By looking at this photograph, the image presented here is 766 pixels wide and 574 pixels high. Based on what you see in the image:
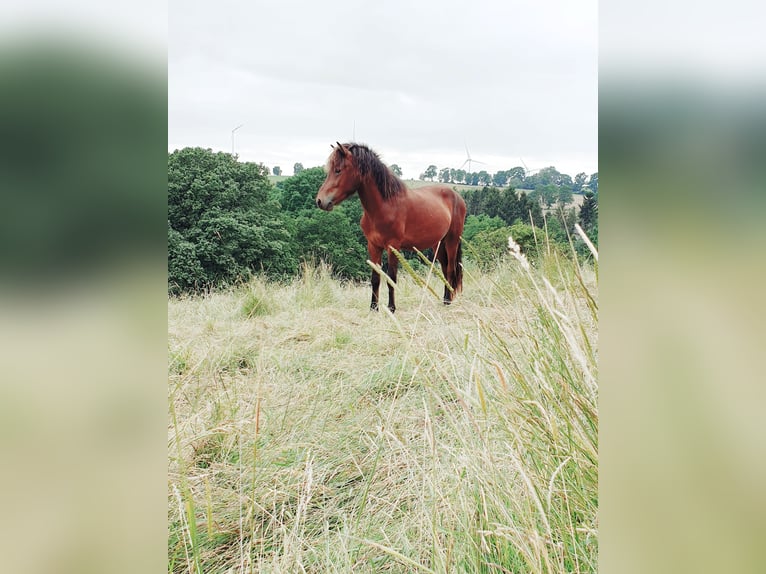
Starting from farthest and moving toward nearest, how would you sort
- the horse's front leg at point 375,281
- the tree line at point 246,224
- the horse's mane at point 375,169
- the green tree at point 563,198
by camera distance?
the tree line at point 246,224
the horse's mane at point 375,169
the horse's front leg at point 375,281
the green tree at point 563,198

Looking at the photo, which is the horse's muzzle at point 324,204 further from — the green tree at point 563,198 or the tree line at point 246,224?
the tree line at point 246,224

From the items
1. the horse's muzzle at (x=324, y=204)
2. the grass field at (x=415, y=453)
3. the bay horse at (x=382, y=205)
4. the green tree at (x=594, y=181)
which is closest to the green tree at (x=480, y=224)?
the bay horse at (x=382, y=205)

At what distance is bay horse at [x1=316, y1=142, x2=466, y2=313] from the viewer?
3739mm

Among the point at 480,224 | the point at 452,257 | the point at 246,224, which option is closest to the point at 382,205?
the point at 452,257

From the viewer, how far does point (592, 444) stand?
2.00 feet

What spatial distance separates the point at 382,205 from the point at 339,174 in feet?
1.35

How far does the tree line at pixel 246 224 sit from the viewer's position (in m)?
8.75

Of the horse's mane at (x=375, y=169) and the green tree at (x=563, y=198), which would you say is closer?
the green tree at (x=563, y=198)

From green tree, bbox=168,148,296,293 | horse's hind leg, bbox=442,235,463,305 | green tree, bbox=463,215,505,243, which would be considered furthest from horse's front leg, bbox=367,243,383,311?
green tree, bbox=168,148,296,293

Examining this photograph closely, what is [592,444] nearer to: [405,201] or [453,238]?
[405,201]

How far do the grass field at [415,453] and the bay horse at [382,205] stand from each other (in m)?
1.85

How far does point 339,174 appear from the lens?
12.4 ft
